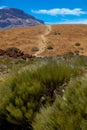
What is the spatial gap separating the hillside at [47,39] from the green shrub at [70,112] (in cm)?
6171

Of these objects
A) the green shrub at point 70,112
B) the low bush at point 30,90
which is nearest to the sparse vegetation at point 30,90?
the low bush at point 30,90

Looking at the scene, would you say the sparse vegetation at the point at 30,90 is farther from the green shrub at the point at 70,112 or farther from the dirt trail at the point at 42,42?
the dirt trail at the point at 42,42

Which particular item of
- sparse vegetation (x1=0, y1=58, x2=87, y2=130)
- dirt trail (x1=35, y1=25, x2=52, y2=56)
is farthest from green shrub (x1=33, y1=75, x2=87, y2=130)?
dirt trail (x1=35, y1=25, x2=52, y2=56)

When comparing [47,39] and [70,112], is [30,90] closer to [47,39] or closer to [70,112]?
[70,112]

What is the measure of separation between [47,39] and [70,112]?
80613 millimetres

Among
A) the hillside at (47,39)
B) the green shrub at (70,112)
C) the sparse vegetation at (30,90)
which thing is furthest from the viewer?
the hillside at (47,39)

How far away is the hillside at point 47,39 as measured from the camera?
7475 centimetres

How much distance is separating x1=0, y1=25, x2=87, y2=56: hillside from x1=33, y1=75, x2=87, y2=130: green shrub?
6171 centimetres

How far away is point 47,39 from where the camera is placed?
86.6 metres

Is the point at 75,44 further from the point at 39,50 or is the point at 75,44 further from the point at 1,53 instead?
the point at 1,53

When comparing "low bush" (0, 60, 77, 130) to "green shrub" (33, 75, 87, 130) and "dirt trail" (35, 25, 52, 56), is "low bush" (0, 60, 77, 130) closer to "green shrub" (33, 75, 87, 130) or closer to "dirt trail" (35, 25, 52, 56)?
"green shrub" (33, 75, 87, 130)

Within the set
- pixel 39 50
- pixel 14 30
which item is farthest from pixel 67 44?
pixel 14 30

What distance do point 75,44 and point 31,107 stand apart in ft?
243

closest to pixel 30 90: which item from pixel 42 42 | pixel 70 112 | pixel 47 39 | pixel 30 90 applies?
pixel 30 90
